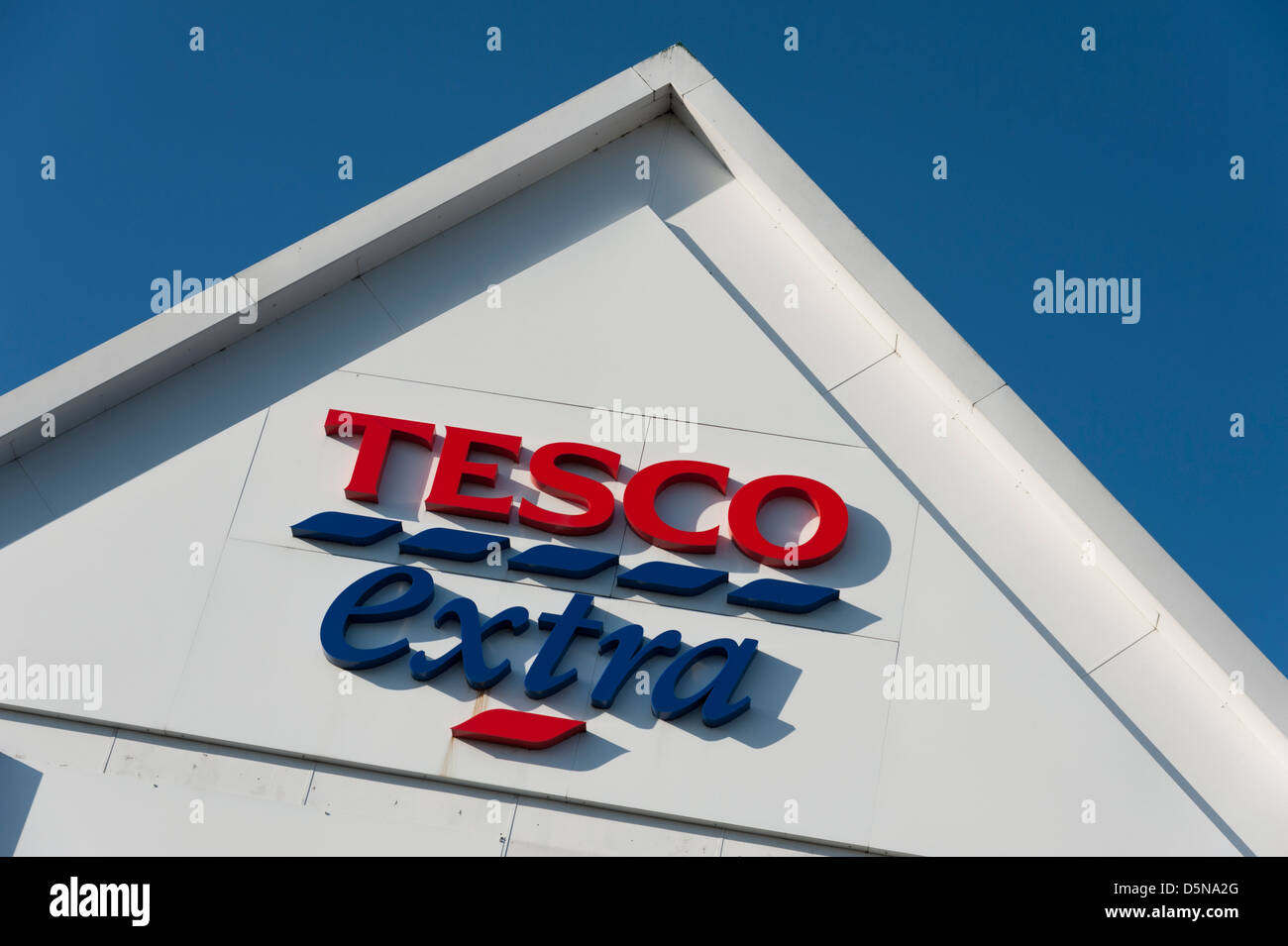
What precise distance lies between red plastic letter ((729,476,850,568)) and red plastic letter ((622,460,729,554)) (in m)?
0.25

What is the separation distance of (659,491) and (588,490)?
0.77 m

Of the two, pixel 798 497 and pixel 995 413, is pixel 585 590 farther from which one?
pixel 995 413

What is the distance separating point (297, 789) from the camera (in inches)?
458

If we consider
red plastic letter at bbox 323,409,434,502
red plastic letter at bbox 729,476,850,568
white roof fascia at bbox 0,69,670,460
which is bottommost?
red plastic letter at bbox 729,476,850,568

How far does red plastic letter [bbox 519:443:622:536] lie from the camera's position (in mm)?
12789

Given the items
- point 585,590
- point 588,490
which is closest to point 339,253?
point 588,490

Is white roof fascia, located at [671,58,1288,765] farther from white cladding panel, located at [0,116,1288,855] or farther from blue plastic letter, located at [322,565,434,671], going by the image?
blue plastic letter, located at [322,565,434,671]

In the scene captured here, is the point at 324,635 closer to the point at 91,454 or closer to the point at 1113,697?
the point at 91,454

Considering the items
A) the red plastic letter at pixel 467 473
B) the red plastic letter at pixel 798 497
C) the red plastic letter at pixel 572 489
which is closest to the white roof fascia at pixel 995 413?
the red plastic letter at pixel 798 497

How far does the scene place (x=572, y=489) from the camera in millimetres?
13000

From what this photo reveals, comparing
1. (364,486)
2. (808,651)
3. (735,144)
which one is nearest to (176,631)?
(364,486)

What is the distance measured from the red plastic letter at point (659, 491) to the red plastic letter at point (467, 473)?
1335 mm

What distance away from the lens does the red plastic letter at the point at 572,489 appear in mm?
12789

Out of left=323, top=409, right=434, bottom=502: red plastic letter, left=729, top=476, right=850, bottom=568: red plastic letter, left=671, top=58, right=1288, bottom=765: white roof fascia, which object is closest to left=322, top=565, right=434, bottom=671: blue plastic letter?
left=323, top=409, right=434, bottom=502: red plastic letter
